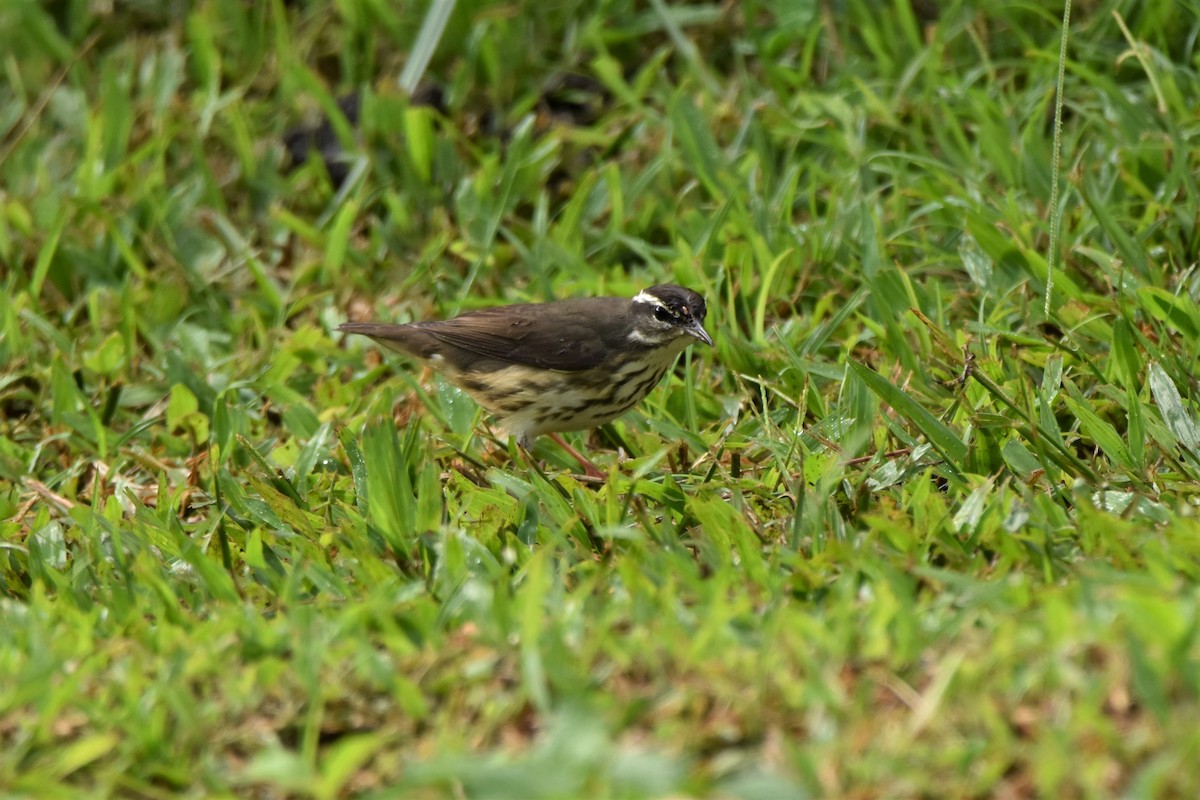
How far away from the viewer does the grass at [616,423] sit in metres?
3.29

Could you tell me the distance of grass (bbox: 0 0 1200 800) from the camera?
130 inches

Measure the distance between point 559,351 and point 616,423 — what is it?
0.39 m

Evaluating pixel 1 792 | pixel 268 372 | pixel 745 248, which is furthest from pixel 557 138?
pixel 1 792

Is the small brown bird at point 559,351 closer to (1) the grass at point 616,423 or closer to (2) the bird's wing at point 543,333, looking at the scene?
(2) the bird's wing at point 543,333

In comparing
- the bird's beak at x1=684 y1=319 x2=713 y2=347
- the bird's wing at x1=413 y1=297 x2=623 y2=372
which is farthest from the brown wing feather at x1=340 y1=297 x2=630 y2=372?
the bird's beak at x1=684 y1=319 x2=713 y2=347

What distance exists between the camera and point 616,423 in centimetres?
588

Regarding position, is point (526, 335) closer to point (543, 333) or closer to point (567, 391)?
point (543, 333)

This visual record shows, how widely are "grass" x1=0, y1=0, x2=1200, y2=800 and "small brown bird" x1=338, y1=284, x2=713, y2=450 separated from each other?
20 cm

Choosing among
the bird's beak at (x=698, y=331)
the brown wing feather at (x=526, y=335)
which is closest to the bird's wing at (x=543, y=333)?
the brown wing feather at (x=526, y=335)

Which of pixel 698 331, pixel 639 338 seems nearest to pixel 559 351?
pixel 639 338

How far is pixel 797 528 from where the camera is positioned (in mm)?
4340

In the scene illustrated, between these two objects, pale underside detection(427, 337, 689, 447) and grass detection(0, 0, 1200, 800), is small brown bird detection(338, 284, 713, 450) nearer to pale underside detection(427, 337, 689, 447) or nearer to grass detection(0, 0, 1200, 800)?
pale underside detection(427, 337, 689, 447)

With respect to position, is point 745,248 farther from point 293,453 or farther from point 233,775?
point 233,775

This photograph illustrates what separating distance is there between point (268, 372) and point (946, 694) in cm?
362
